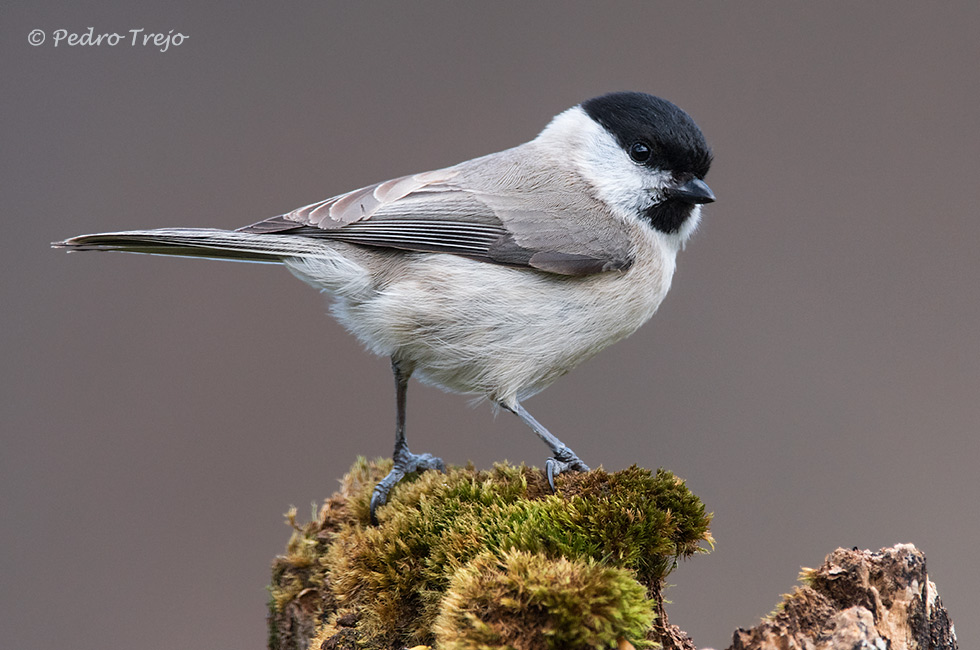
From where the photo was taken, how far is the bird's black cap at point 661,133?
2691 mm

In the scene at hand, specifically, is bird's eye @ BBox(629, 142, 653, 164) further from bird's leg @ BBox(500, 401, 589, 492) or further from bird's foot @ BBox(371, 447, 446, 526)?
bird's foot @ BBox(371, 447, 446, 526)

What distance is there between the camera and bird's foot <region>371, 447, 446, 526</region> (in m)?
2.38

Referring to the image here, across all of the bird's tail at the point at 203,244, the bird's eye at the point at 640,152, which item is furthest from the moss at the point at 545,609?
the bird's eye at the point at 640,152

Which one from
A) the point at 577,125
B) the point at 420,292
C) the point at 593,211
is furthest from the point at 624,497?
the point at 577,125

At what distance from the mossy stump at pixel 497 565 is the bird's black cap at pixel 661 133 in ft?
4.02

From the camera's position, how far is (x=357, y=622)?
193cm

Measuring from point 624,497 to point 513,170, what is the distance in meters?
1.41

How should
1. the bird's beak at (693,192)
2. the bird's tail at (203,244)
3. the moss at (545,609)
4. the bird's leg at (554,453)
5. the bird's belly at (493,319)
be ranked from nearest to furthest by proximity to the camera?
the moss at (545,609)
the bird's leg at (554,453)
the bird's tail at (203,244)
the bird's belly at (493,319)
the bird's beak at (693,192)

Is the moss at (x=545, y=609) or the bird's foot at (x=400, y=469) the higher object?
the bird's foot at (x=400, y=469)

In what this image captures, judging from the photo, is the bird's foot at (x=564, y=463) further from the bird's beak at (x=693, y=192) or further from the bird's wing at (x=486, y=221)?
the bird's beak at (x=693, y=192)

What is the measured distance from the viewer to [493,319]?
8.15 ft

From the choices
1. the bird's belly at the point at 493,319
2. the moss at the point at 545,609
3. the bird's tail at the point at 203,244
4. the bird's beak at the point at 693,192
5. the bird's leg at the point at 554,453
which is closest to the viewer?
the moss at the point at 545,609

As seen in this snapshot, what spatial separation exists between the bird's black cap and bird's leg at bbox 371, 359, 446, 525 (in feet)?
3.82

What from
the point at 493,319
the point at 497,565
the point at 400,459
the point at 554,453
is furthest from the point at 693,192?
the point at 497,565
